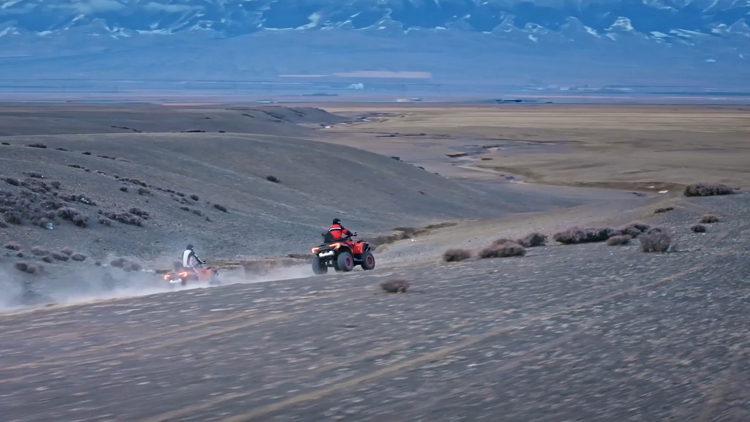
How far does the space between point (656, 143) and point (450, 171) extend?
2580 cm

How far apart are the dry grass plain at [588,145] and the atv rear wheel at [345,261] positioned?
2730cm

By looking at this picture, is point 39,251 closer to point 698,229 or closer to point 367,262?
point 367,262

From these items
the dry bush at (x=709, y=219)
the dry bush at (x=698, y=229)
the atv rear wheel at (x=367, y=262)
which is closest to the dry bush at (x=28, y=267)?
the atv rear wheel at (x=367, y=262)

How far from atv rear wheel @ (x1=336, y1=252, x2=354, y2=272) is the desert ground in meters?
0.95

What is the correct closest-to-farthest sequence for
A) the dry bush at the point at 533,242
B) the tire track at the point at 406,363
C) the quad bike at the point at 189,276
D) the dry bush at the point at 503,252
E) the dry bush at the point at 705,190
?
the tire track at the point at 406,363 → the quad bike at the point at 189,276 → the dry bush at the point at 503,252 → the dry bush at the point at 533,242 → the dry bush at the point at 705,190

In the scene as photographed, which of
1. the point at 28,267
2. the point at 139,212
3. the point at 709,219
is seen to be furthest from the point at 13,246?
the point at 709,219

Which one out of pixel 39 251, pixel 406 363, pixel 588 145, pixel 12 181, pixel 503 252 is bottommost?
pixel 588 145

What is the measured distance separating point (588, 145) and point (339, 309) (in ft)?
190

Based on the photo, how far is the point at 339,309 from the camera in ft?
36.7

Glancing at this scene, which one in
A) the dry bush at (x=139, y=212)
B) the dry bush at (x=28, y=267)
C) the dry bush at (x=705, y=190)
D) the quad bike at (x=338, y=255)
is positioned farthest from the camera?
the dry bush at (x=705, y=190)

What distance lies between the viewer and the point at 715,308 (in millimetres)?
10852

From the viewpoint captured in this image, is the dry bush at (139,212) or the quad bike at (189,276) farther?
the dry bush at (139,212)

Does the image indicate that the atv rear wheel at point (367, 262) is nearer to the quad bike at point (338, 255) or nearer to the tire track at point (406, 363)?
the quad bike at point (338, 255)

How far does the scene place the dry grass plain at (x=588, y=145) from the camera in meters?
47.0
